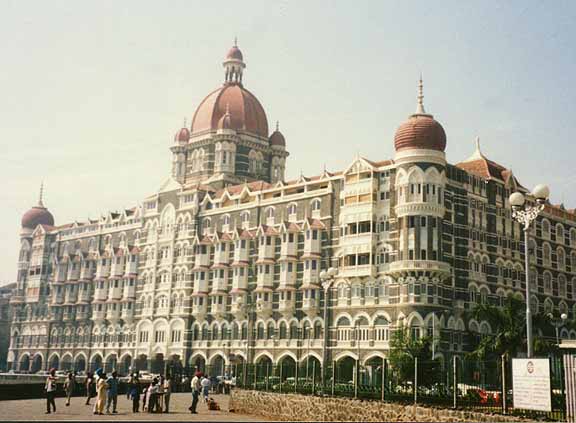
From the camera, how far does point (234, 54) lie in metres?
89.8

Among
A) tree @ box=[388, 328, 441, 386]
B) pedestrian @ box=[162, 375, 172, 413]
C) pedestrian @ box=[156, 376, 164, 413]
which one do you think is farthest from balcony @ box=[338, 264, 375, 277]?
pedestrian @ box=[162, 375, 172, 413]

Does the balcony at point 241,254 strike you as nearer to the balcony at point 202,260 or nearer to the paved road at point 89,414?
the balcony at point 202,260

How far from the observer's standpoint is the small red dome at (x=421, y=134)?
57.4 metres

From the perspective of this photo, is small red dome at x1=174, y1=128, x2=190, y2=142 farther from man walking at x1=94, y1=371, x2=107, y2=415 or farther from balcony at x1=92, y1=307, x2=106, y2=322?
man walking at x1=94, y1=371, x2=107, y2=415

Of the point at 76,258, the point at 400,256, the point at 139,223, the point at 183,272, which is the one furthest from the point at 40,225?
the point at 400,256

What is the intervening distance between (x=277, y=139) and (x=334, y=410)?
6184cm

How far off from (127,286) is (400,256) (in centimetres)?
3645

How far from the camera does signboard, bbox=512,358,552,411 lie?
19562 millimetres

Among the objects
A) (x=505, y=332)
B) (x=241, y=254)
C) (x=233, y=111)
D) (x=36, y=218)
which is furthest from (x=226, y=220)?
(x=36, y=218)

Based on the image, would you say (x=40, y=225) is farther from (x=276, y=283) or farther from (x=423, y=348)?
(x=423, y=348)

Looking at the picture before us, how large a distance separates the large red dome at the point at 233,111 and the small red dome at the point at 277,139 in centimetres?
125

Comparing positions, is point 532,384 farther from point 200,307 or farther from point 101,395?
point 200,307

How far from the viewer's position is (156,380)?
33.2m

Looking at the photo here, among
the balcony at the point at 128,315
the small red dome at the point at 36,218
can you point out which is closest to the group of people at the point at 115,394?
the balcony at the point at 128,315
